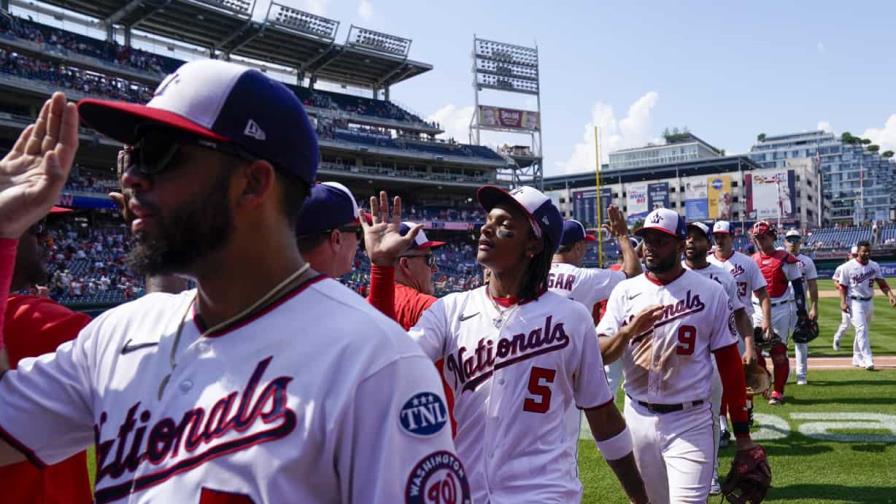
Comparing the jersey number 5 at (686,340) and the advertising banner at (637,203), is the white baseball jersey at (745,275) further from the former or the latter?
the advertising banner at (637,203)

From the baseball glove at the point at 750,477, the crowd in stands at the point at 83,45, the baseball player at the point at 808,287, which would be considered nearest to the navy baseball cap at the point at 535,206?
the baseball glove at the point at 750,477

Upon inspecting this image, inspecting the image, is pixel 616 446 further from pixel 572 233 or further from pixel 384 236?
pixel 572 233

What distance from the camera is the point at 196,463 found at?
142 cm

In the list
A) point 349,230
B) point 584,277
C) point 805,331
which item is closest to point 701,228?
point 584,277

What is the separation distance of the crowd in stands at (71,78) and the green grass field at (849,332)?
3373 centimetres

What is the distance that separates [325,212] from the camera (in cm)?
308

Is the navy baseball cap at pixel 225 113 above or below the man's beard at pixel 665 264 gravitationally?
above

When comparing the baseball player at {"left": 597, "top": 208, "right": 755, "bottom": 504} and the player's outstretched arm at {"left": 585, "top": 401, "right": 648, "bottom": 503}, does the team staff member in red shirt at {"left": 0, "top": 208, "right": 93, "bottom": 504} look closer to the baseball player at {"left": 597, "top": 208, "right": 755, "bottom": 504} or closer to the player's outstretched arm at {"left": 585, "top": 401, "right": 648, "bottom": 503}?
the player's outstretched arm at {"left": 585, "top": 401, "right": 648, "bottom": 503}

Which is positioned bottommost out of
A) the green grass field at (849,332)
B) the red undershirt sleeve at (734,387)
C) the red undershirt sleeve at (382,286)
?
the green grass field at (849,332)

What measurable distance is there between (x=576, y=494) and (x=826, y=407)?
8058mm

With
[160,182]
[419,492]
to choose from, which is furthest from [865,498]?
[160,182]

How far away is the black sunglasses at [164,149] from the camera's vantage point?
155 centimetres

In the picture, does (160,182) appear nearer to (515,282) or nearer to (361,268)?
(515,282)

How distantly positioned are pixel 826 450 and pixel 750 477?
4.40m
